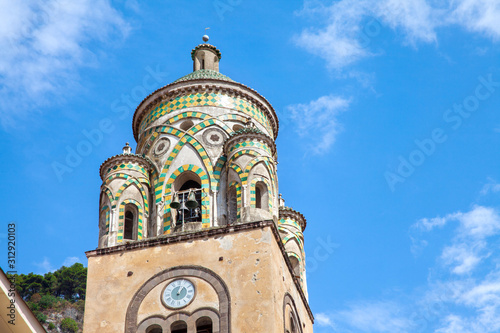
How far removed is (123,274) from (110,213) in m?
2.05

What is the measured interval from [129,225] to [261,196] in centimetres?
396

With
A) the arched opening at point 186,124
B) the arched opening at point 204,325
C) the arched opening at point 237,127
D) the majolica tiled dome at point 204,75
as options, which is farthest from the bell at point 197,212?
the majolica tiled dome at point 204,75

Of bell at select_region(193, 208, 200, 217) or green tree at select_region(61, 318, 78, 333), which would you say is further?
green tree at select_region(61, 318, 78, 333)

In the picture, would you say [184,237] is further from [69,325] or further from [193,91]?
[69,325]

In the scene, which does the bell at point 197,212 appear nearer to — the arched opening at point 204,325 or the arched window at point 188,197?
the arched window at point 188,197

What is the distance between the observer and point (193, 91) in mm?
27188

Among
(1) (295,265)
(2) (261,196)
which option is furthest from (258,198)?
(1) (295,265)

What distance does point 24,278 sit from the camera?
192 ft

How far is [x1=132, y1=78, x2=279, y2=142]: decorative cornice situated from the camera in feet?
89.3

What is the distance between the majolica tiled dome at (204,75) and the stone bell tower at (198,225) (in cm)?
7

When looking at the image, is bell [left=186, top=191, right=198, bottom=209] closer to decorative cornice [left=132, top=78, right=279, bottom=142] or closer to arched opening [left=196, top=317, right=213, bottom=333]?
arched opening [left=196, top=317, right=213, bottom=333]

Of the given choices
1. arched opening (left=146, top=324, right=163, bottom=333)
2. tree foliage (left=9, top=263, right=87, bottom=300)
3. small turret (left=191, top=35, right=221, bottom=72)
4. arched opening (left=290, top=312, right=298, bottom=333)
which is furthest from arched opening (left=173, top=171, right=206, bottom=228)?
tree foliage (left=9, top=263, right=87, bottom=300)

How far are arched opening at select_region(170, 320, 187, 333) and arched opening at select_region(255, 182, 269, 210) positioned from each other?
429 centimetres

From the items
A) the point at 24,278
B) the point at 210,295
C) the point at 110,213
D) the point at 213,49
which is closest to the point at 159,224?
the point at 110,213
